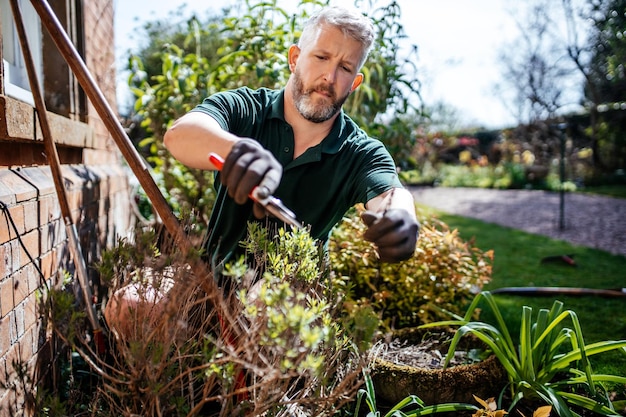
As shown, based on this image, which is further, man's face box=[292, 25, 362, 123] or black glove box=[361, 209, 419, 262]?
man's face box=[292, 25, 362, 123]

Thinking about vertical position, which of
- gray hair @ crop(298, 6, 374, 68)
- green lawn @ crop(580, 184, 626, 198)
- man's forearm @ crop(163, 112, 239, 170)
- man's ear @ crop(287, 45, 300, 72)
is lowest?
green lawn @ crop(580, 184, 626, 198)

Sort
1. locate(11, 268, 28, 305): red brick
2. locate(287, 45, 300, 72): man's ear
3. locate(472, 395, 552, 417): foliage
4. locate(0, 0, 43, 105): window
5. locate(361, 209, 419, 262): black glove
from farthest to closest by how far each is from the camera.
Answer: locate(0, 0, 43, 105): window
locate(287, 45, 300, 72): man's ear
locate(472, 395, 552, 417): foliage
locate(11, 268, 28, 305): red brick
locate(361, 209, 419, 262): black glove

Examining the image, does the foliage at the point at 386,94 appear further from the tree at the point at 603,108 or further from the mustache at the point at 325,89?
the tree at the point at 603,108

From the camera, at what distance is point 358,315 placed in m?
1.33

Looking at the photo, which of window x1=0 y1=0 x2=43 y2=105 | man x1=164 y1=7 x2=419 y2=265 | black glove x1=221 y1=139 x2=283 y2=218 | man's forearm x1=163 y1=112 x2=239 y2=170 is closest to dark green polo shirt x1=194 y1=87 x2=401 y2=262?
man x1=164 y1=7 x2=419 y2=265

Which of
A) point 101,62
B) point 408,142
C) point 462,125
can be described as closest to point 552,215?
point 408,142

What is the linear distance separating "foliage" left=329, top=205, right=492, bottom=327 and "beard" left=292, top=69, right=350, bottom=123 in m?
1.02

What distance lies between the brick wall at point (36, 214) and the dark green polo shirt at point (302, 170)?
44 cm

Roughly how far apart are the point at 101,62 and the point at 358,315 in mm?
3397

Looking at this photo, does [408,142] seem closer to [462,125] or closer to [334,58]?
[334,58]

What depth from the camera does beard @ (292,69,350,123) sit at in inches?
84.2

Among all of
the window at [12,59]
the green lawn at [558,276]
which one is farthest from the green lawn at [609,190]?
the window at [12,59]

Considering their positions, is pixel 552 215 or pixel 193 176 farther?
pixel 552 215

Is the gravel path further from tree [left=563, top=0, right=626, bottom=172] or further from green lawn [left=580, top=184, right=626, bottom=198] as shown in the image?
tree [left=563, top=0, right=626, bottom=172]
